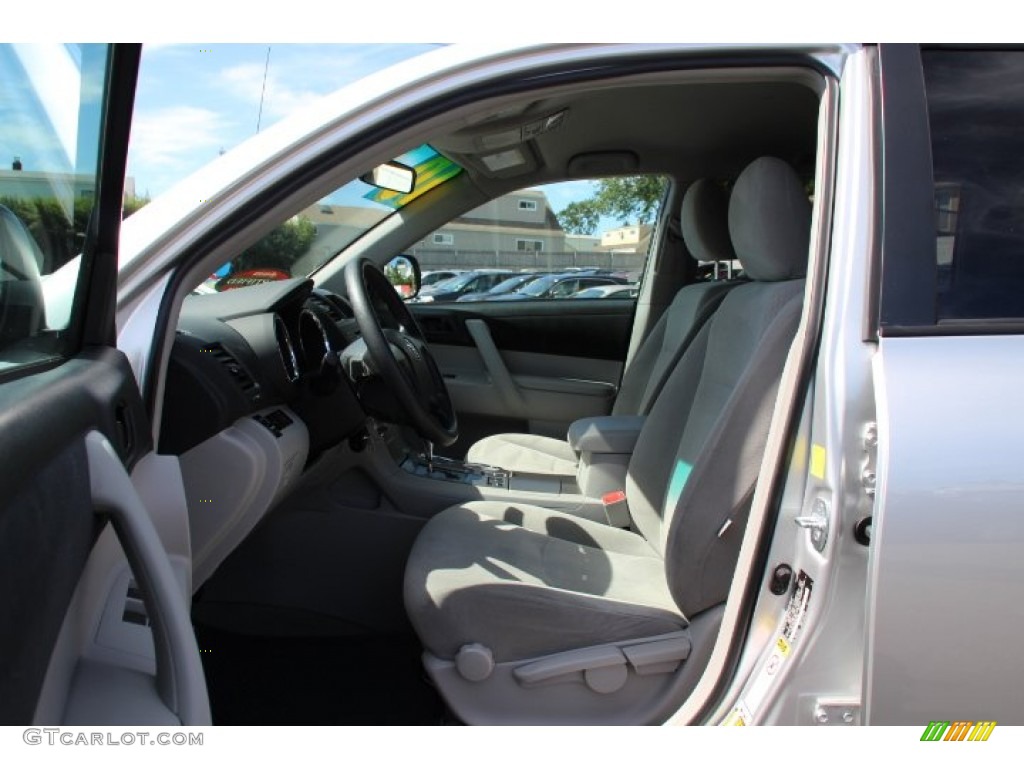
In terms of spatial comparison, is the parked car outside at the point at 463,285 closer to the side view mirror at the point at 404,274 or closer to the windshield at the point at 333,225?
the side view mirror at the point at 404,274

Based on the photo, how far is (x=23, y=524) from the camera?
0.75 metres

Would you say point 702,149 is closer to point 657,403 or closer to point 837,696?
point 657,403

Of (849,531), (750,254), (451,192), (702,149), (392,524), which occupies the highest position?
(702,149)

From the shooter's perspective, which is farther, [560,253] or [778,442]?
[560,253]

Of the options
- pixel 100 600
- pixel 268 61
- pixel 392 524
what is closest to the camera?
pixel 100 600

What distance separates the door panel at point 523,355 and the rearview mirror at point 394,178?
0.95 m

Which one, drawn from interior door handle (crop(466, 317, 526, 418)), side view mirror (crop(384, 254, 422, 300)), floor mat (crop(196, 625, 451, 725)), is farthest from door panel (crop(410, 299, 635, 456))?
floor mat (crop(196, 625, 451, 725))

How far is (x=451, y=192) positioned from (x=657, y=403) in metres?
1.41

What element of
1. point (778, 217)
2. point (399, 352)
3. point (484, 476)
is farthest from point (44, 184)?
point (484, 476)

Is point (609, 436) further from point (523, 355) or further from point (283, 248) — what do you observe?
point (523, 355)

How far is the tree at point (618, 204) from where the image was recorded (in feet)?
11.1

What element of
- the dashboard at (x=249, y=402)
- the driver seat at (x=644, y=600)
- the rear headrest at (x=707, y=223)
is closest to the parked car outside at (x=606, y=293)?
the rear headrest at (x=707, y=223)

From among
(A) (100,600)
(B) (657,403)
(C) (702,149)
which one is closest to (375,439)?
(B) (657,403)
